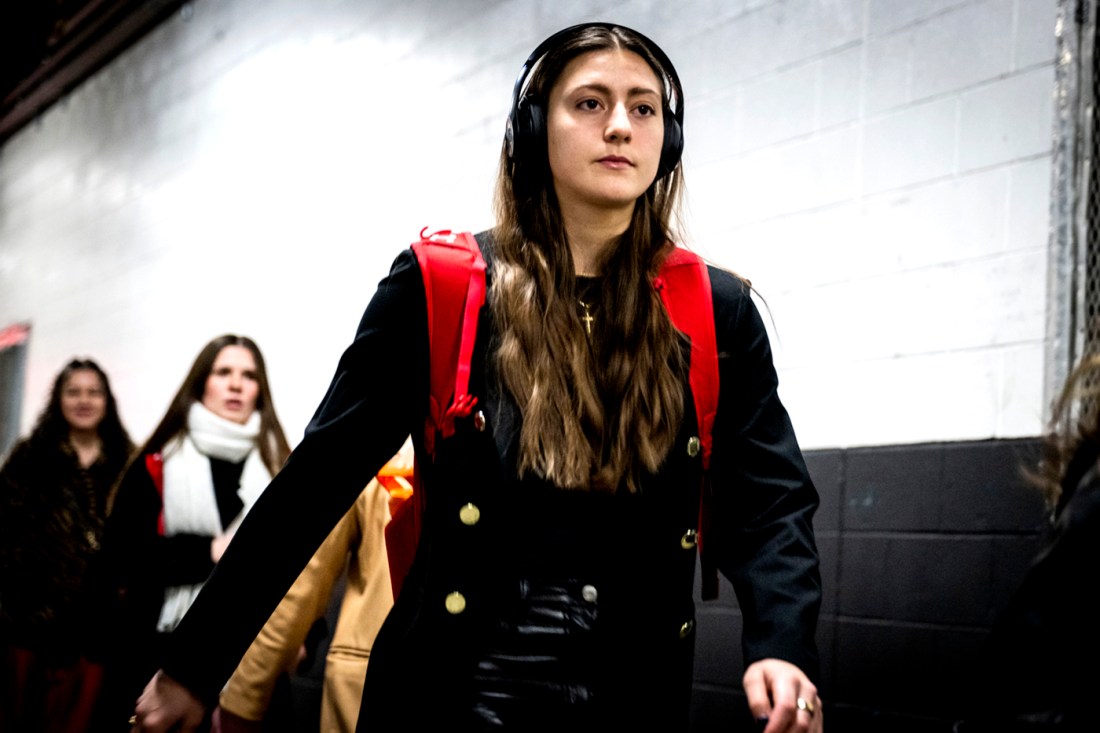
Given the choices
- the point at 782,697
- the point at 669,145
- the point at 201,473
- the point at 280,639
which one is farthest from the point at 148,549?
the point at 782,697

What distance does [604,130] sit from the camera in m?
2.02

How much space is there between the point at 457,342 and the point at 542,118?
1.42 feet

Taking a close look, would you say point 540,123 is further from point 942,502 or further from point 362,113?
point 362,113

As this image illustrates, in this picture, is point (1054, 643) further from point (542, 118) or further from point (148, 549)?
point (148, 549)

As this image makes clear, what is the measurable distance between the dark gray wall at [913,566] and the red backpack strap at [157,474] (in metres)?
2.27

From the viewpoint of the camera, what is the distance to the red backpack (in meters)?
1.87

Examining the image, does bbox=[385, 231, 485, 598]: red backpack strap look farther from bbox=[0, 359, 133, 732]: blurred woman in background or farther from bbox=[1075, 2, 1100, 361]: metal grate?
bbox=[0, 359, 133, 732]: blurred woman in background

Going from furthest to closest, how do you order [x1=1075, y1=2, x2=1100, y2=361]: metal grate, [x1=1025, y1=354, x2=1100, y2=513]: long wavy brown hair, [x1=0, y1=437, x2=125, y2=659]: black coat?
[x1=0, y1=437, x2=125, y2=659]: black coat → [x1=1075, y1=2, x2=1100, y2=361]: metal grate → [x1=1025, y1=354, x2=1100, y2=513]: long wavy brown hair

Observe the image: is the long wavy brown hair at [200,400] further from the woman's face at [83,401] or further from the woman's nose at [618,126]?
the woman's nose at [618,126]

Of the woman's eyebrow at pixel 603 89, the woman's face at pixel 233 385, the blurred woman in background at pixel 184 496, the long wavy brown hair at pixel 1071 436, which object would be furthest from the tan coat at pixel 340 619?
the long wavy brown hair at pixel 1071 436

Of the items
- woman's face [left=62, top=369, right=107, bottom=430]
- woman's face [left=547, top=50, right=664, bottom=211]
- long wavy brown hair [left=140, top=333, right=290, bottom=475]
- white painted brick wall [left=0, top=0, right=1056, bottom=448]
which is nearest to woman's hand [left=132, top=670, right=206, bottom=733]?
woman's face [left=547, top=50, right=664, bottom=211]

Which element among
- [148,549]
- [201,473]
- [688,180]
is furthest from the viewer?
[201,473]

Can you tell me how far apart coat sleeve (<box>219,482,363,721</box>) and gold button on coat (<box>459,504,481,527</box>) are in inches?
69.3

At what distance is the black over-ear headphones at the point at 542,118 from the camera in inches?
82.0
